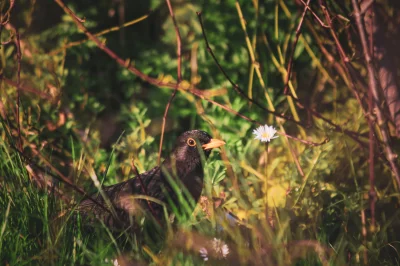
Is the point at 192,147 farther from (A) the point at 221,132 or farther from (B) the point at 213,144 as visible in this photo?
(A) the point at 221,132

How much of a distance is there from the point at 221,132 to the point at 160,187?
99 centimetres

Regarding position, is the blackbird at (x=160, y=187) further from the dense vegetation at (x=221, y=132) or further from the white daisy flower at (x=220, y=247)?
the white daisy flower at (x=220, y=247)

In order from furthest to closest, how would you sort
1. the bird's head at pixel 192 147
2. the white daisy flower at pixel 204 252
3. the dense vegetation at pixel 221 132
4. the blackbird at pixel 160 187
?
1. the bird's head at pixel 192 147
2. the blackbird at pixel 160 187
3. the dense vegetation at pixel 221 132
4. the white daisy flower at pixel 204 252

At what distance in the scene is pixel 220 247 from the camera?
290cm

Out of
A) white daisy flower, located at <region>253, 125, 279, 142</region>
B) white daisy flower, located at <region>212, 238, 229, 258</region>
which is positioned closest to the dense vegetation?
white daisy flower, located at <region>212, 238, 229, 258</region>

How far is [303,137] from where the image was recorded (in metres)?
4.46

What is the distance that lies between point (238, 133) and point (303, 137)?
0.43 meters

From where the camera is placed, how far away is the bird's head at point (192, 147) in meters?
4.07

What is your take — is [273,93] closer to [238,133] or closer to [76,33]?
[238,133]

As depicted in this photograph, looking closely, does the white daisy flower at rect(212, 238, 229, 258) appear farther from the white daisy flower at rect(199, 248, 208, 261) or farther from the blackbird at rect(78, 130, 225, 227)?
the blackbird at rect(78, 130, 225, 227)

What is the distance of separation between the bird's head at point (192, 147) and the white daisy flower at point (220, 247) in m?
1.17

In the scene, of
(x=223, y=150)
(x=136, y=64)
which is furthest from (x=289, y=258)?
(x=136, y=64)

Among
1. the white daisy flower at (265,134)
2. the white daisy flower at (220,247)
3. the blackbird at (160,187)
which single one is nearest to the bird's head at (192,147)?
the blackbird at (160,187)

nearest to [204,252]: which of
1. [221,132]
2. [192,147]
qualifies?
[192,147]
